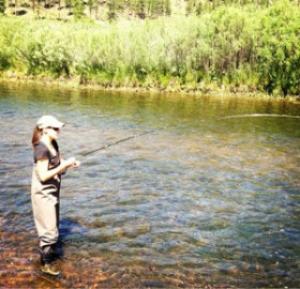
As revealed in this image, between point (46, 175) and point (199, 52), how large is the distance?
→ 4778 centimetres

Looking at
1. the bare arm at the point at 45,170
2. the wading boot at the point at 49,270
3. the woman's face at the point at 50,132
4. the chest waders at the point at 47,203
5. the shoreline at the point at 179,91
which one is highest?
the woman's face at the point at 50,132

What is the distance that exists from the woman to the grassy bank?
43.9 meters

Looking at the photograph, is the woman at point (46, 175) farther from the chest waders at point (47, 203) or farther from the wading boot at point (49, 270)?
the wading boot at point (49, 270)

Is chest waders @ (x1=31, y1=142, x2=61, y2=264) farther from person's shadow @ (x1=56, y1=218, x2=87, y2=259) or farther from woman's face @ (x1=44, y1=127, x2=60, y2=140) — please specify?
person's shadow @ (x1=56, y1=218, x2=87, y2=259)

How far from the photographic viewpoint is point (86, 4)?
172625 millimetres

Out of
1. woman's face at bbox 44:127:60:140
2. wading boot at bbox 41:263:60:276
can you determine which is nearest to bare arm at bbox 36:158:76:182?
woman's face at bbox 44:127:60:140

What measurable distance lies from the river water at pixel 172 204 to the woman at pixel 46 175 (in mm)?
1051

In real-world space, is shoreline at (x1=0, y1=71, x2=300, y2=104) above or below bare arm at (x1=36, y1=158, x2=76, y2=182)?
below

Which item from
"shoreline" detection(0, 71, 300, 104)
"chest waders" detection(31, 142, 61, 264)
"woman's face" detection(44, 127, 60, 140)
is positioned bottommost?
"shoreline" detection(0, 71, 300, 104)

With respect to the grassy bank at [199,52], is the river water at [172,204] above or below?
below

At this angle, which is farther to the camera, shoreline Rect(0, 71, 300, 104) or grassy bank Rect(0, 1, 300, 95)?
grassy bank Rect(0, 1, 300, 95)

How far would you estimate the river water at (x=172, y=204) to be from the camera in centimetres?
973

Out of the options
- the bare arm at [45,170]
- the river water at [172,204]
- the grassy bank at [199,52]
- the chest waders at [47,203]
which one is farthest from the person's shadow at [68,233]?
the grassy bank at [199,52]

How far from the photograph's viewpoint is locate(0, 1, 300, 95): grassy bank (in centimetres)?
5056
